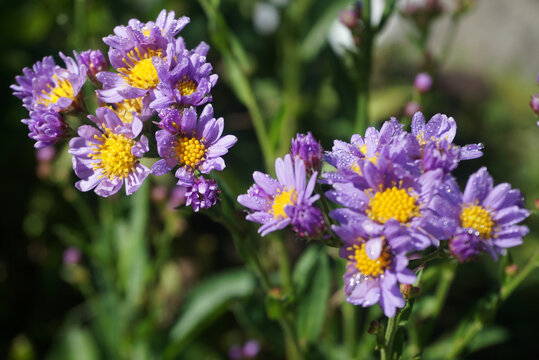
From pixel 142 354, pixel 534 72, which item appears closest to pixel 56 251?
pixel 142 354

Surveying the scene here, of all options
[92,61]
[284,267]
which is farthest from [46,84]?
[284,267]

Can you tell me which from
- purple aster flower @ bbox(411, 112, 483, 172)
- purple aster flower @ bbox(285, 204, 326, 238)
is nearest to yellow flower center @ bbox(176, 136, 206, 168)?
purple aster flower @ bbox(285, 204, 326, 238)

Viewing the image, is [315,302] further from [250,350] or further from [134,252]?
[134,252]

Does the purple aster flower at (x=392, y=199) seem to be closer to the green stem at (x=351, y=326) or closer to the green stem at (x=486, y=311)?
the green stem at (x=486, y=311)

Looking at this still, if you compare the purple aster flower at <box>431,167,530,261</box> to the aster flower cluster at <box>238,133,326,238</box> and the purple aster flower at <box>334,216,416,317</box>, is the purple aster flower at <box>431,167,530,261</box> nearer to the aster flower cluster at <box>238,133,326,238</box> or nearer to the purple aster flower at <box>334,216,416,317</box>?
the purple aster flower at <box>334,216,416,317</box>

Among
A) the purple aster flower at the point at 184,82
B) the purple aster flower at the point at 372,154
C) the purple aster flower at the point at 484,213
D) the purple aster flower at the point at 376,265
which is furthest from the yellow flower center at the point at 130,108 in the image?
the purple aster flower at the point at 484,213

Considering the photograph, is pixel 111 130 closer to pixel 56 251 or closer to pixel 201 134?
pixel 201 134
